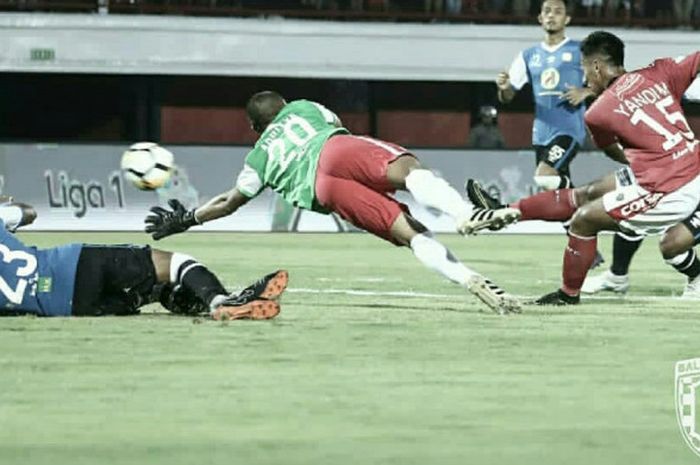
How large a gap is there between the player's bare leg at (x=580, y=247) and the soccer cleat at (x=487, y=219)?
440mm

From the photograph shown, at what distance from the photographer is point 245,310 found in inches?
333

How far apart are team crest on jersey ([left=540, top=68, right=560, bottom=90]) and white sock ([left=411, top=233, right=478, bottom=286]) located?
5.27 metres

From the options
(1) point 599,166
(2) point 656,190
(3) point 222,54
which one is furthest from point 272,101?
(3) point 222,54

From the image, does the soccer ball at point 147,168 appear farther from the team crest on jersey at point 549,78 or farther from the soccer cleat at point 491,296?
the team crest on jersey at point 549,78

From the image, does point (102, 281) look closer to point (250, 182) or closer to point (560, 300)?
point (250, 182)

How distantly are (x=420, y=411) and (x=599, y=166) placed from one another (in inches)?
742

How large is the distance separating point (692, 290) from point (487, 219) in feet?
7.22

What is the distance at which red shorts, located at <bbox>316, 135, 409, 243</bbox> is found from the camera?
9328mm

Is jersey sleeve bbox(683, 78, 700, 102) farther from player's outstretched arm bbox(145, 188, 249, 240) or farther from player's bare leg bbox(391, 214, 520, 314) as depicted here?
player's outstretched arm bbox(145, 188, 249, 240)

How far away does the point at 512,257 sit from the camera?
16.7 m

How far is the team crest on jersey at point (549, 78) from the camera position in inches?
556

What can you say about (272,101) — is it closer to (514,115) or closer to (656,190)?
(656,190)

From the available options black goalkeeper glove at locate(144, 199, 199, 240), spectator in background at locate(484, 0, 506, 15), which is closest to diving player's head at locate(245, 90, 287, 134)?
black goalkeeper glove at locate(144, 199, 199, 240)

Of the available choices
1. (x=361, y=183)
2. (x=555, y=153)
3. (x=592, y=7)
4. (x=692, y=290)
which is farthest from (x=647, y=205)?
(x=592, y=7)
